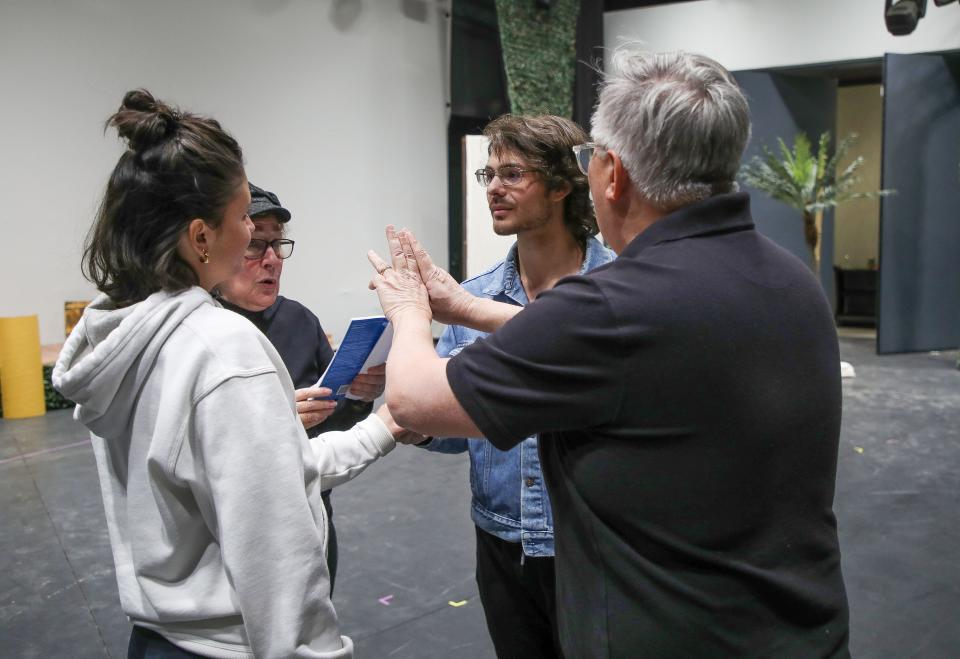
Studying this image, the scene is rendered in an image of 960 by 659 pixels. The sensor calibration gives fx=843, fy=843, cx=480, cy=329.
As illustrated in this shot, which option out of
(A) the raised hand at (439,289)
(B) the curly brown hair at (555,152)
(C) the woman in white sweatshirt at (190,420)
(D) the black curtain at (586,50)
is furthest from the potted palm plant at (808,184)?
(C) the woman in white sweatshirt at (190,420)

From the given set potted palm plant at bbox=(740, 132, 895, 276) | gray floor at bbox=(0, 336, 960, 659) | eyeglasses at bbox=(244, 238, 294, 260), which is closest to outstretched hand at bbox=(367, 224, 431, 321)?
eyeglasses at bbox=(244, 238, 294, 260)

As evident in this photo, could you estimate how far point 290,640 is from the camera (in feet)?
3.45

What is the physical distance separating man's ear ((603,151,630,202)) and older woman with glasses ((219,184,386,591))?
31.0 inches

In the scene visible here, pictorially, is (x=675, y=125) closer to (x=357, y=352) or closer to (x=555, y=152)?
(x=357, y=352)

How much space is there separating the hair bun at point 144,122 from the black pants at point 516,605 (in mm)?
1053

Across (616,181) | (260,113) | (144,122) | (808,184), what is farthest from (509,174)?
(808,184)

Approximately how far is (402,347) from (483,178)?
3.33ft

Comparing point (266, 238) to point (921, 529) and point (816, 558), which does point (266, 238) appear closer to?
point (816, 558)

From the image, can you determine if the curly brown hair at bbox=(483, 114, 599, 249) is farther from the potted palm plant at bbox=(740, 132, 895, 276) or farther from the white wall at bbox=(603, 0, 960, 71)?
the white wall at bbox=(603, 0, 960, 71)

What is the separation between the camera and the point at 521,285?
1.96 metres

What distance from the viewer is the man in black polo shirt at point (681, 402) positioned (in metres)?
0.98

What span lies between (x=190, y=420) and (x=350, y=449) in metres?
0.50

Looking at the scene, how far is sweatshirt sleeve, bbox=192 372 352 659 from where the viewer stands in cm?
103

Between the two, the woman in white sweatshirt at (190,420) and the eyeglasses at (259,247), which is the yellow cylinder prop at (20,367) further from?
the woman in white sweatshirt at (190,420)
